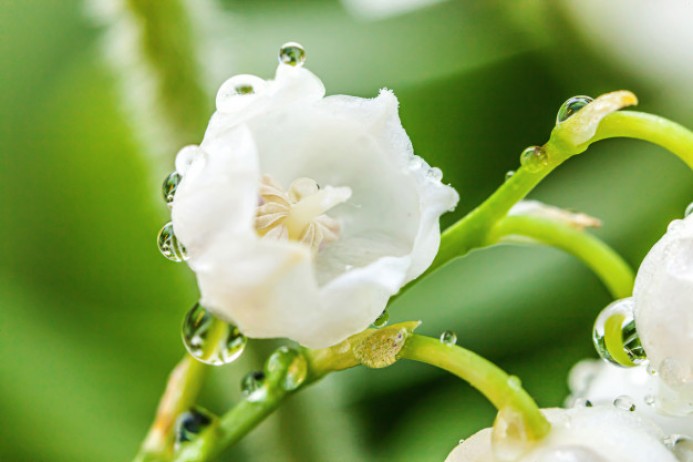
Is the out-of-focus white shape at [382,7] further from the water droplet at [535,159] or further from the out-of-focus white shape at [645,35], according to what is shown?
the water droplet at [535,159]

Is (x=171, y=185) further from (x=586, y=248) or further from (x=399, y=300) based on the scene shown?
(x=399, y=300)

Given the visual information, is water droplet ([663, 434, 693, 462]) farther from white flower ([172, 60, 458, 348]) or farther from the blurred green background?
the blurred green background

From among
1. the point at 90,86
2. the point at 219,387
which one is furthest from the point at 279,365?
the point at 90,86

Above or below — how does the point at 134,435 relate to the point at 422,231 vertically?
below

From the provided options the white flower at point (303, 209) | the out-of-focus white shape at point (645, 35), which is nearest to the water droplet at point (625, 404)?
the white flower at point (303, 209)

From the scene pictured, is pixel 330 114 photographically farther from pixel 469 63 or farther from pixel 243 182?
pixel 469 63

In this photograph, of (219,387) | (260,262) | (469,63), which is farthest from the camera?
(469,63)

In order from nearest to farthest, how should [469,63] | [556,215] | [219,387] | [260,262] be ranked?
[260,262], [556,215], [219,387], [469,63]
